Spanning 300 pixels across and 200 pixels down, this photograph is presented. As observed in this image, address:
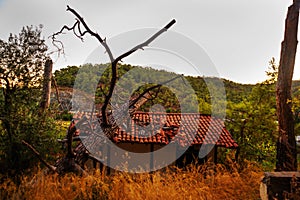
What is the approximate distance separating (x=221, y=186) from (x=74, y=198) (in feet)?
9.98

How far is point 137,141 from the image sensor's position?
9.11 metres

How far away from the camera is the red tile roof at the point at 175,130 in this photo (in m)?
9.38

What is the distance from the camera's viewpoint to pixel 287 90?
7379mm

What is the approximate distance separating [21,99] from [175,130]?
5.76m

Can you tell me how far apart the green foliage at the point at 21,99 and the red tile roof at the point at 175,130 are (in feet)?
9.07

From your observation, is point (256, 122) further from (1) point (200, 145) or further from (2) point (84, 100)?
(2) point (84, 100)

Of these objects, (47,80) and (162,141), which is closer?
(47,80)

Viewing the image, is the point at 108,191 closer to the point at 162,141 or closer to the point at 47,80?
the point at 47,80

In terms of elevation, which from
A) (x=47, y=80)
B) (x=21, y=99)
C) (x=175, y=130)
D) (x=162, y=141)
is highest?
(x=47, y=80)

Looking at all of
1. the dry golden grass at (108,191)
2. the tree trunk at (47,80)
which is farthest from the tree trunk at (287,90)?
the tree trunk at (47,80)

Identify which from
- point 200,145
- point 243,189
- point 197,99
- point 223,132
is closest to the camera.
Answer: point 243,189

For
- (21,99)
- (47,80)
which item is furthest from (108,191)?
(47,80)

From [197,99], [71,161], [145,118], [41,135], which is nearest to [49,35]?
[41,135]

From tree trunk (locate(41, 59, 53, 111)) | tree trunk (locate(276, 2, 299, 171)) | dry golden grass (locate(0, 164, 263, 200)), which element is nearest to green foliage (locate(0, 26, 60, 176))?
tree trunk (locate(41, 59, 53, 111))
